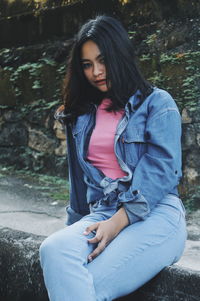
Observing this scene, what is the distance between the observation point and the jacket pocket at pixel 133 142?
1.95 metres

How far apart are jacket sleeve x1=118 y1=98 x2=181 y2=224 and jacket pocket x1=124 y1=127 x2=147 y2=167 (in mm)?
25

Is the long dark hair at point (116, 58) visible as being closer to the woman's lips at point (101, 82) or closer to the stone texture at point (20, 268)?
the woman's lips at point (101, 82)

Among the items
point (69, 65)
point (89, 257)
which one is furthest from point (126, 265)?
point (69, 65)

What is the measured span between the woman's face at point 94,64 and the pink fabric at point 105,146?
0.10 m

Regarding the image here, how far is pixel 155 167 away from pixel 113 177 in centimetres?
19

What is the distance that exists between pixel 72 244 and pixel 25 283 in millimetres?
700

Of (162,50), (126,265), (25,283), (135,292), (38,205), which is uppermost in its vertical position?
(162,50)

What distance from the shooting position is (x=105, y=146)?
203 centimetres

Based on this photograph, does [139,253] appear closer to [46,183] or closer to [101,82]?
[101,82]

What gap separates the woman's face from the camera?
207 cm

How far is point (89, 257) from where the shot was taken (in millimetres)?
1752

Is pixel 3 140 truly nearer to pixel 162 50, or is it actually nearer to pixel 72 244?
pixel 162 50

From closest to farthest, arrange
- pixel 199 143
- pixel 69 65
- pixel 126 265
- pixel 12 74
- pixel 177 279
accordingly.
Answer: pixel 126 265
pixel 177 279
pixel 69 65
pixel 199 143
pixel 12 74

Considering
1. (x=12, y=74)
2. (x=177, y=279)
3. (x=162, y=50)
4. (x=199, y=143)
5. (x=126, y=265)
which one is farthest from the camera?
(x=12, y=74)
